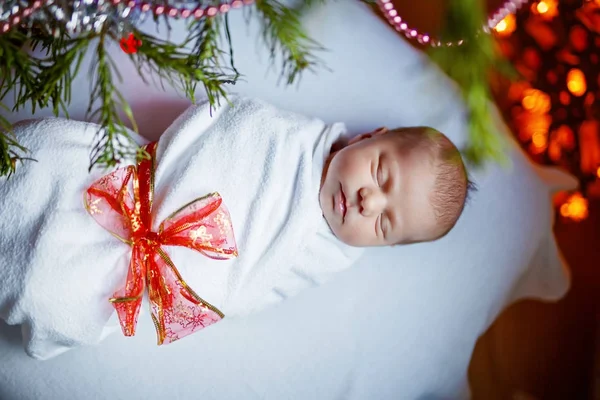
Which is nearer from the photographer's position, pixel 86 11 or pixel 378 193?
pixel 86 11

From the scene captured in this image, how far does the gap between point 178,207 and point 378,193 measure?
0.41 meters

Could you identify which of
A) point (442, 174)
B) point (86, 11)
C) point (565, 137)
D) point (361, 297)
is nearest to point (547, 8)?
point (565, 137)

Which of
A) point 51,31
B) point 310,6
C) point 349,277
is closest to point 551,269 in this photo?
point 349,277

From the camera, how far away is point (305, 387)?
1302 mm

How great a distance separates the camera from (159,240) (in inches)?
41.3

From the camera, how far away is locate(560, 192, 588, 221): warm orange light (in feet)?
5.09

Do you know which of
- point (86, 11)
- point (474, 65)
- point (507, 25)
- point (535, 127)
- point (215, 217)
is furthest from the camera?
point (535, 127)

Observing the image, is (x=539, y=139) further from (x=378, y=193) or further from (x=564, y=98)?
(x=378, y=193)

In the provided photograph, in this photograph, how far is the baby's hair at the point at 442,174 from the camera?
1.12 meters

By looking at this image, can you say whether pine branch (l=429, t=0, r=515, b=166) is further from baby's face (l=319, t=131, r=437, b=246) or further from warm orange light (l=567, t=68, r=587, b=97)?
warm orange light (l=567, t=68, r=587, b=97)

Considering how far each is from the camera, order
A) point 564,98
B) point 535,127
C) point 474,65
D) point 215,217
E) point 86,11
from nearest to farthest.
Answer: point 474,65, point 86,11, point 215,217, point 564,98, point 535,127

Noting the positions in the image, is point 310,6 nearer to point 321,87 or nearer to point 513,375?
point 321,87

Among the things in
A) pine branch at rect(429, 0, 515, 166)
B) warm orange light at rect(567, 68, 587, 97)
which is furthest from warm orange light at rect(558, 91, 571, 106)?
pine branch at rect(429, 0, 515, 166)

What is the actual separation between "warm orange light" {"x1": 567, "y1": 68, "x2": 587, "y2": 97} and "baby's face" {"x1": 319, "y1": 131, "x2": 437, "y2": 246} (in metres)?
0.47
